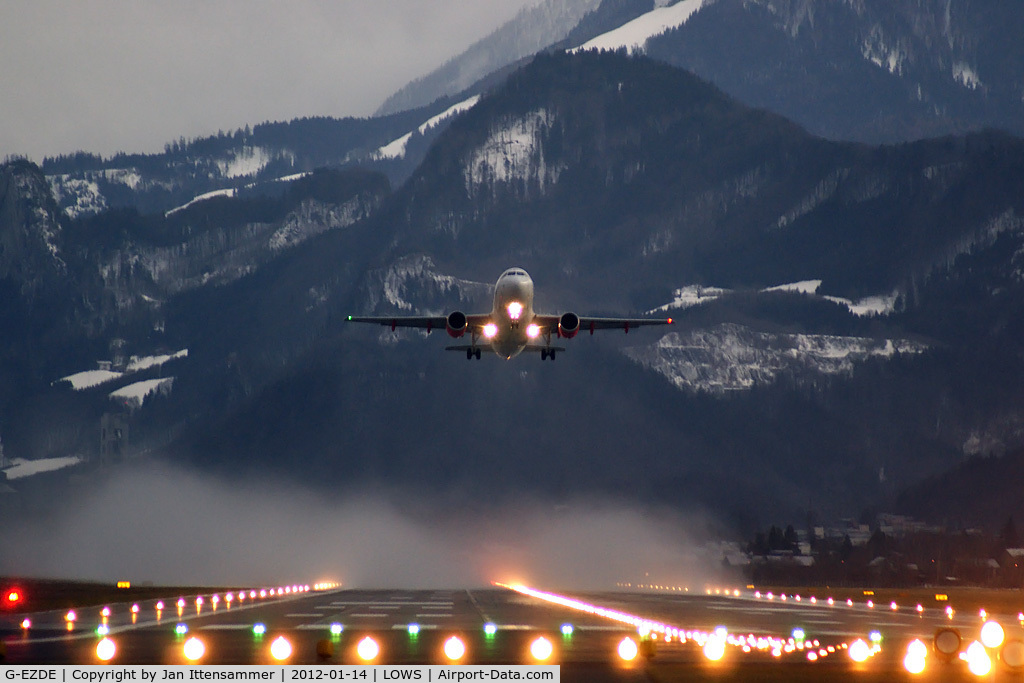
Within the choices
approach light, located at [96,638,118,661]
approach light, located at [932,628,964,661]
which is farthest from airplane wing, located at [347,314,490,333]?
approach light, located at [932,628,964,661]

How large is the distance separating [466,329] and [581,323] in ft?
28.1

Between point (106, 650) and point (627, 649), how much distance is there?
61.7ft

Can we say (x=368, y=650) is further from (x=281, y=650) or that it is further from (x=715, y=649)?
(x=715, y=649)

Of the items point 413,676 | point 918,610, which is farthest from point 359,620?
point 918,610

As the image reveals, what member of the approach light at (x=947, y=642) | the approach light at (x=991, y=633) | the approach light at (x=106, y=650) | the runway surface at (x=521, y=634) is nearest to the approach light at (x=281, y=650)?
the runway surface at (x=521, y=634)

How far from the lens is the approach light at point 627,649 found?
1837 inches

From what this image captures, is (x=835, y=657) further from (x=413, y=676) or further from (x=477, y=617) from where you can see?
(x=477, y=617)

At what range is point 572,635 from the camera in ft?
204

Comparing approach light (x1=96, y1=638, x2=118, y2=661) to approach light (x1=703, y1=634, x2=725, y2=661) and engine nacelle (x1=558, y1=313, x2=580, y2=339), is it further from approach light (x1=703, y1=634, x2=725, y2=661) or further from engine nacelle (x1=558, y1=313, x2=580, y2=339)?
engine nacelle (x1=558, y1=313, x2=580, y2=339)

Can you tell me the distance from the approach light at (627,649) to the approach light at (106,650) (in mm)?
17924

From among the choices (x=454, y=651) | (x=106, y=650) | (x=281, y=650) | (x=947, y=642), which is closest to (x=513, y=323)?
(x=454, y=651)

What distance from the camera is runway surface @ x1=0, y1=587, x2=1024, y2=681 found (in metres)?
45.5

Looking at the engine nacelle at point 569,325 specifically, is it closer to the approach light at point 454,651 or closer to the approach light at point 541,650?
the approach light at point 541,650

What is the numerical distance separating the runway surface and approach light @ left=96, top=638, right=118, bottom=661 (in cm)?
43
